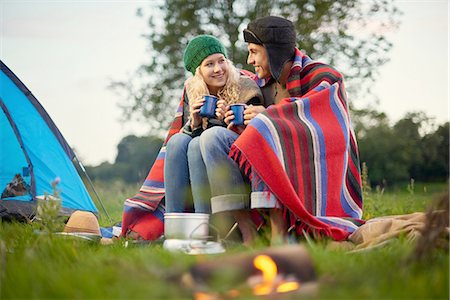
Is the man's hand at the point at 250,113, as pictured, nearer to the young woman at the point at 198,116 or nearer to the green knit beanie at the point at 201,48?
the young woman at the point at 198,116

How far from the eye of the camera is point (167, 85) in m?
14.3

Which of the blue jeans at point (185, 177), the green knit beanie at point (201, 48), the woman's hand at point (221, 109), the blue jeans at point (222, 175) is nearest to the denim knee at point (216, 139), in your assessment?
the blue jeans at point (222, 175)

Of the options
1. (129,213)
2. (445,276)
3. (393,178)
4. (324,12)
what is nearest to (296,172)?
(129,213)

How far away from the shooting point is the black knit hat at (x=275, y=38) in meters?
3.72

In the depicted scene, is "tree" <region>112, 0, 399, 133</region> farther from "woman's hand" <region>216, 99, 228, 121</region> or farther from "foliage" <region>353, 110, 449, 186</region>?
"woman's hand" <region>216, 99, 228, 121</region>

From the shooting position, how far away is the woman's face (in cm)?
397

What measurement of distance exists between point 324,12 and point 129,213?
10.4 m

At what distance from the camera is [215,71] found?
13.0ft

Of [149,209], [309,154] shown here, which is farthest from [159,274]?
[149,209]

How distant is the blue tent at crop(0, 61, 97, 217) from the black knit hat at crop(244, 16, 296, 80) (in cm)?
299

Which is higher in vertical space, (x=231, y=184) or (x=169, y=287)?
(x=231, y=184)

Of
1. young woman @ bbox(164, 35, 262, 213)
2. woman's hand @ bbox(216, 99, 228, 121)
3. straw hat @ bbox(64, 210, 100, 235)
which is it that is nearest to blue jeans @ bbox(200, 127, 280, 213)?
young woman @ bbox(164, 35, 262, 213)

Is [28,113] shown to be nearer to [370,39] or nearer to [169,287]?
[169,287]

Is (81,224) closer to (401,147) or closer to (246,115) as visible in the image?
(246,115)
